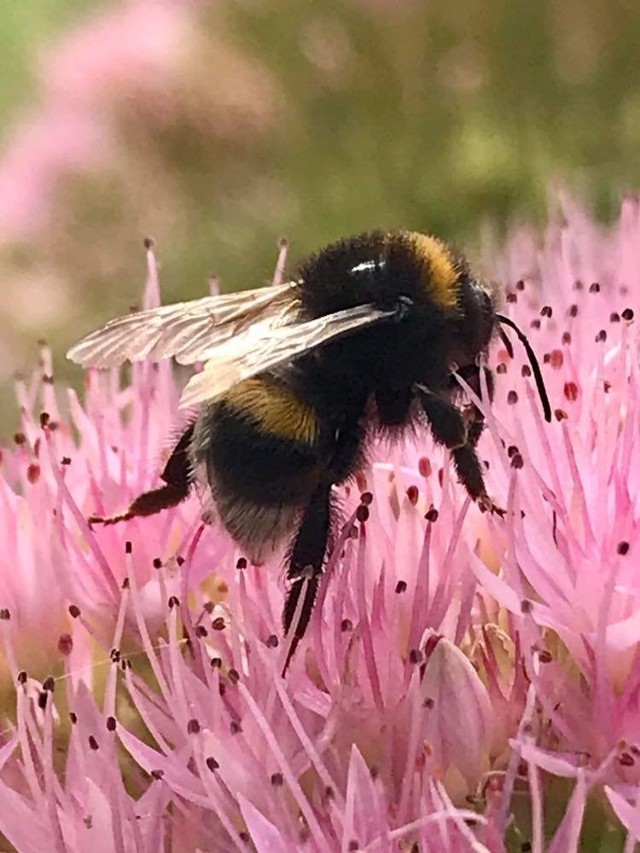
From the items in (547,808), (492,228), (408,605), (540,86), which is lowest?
(547,808)

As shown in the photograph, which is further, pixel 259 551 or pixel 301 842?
pixel 259 551

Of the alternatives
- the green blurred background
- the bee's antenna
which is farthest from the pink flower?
the green blurred background

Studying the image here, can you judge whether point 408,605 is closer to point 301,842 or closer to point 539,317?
point 301,842

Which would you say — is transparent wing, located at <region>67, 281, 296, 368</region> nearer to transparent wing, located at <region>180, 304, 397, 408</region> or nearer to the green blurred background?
transparent wing, located at <region>180, 304, 397, 408</region>

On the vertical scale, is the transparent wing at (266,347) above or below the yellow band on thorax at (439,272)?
below

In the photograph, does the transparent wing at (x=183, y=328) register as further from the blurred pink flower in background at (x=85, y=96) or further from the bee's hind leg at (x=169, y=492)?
the blurred pink flower in background at (x=85, y=96)

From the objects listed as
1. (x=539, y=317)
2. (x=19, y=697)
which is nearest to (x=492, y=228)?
(x=539, y=317)

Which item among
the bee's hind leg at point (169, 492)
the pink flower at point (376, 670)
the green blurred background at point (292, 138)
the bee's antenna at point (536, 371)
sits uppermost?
the green blurred background at point (292, 138)

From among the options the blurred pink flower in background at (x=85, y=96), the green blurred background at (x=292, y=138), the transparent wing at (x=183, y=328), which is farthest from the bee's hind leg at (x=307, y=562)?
the blurred pink flower in background at (x=85, y=96)
